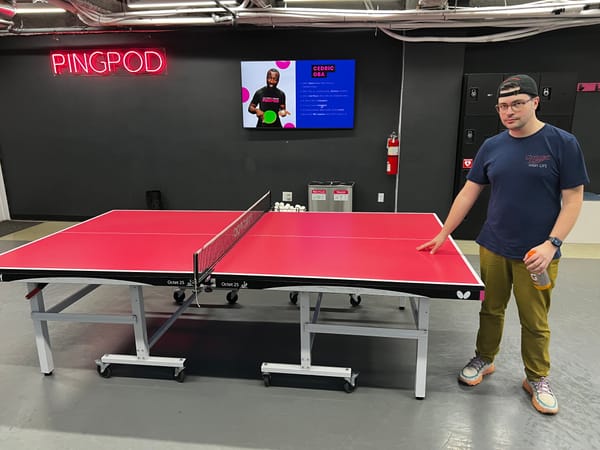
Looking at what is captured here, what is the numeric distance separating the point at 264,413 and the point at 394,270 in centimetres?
104

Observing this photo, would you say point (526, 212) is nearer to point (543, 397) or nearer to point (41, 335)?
point (543, 397)

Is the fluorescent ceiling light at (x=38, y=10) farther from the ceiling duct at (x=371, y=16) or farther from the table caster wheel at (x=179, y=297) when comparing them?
the table caster wheel at (x=179, y=297)

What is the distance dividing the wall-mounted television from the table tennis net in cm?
252

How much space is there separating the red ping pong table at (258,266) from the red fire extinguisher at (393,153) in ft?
7.74

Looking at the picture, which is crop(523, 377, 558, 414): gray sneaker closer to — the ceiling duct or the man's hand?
the man's hand

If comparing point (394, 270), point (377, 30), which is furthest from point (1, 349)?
point (377, 30)

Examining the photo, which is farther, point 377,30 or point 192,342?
point 377,30

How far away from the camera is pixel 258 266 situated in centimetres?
224

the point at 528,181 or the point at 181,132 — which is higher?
the point at 181,132

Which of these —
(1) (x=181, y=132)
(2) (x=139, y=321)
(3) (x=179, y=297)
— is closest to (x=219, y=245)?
(2) (x=139, y=321)

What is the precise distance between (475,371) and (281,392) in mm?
1159

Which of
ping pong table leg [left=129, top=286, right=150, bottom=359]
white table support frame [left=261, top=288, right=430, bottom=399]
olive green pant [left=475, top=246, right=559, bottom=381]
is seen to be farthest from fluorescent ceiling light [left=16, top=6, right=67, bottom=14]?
olive green pant [left=475, top=246, right=559, bottom=381]

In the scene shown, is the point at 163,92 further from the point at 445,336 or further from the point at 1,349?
the point at 445,336

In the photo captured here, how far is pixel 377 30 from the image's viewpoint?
5.15 metres
